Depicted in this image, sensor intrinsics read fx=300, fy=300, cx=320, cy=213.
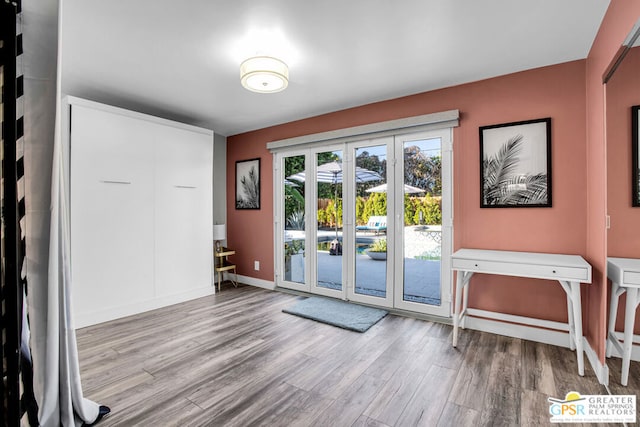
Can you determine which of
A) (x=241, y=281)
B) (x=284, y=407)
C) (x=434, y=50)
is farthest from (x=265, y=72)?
(x=241, y=281)

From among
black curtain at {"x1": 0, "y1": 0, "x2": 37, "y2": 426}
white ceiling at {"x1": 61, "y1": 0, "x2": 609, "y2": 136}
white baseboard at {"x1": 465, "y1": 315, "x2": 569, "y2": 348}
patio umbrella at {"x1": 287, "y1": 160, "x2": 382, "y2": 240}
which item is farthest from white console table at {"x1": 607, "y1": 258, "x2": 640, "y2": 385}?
black curtain at {"x1": 0, "y1": 0, "x2": 37, "y2": 426}

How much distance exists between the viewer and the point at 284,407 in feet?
6.09

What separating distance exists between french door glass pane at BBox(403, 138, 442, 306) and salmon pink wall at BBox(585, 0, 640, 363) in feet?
3.99

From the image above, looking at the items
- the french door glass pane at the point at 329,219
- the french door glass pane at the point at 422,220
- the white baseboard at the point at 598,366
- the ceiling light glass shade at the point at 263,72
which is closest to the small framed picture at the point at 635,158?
the white baseboard at the point at 598,366

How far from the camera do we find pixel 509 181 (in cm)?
285

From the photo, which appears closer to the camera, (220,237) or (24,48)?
(24,48)

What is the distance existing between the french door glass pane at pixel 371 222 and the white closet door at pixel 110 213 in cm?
258

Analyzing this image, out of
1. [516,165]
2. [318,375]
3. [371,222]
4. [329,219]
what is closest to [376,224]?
[371,222]

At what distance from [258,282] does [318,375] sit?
280 centimetres

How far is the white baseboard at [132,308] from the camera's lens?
3127 millimetres

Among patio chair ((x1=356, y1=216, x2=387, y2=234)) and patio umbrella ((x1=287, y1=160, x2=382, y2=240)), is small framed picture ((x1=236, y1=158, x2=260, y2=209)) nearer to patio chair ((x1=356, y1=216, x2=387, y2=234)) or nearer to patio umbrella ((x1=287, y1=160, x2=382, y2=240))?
patio umbrella ((x1=287, y1=160, x2=382, y2=240))

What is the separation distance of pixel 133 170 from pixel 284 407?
308 centimetres

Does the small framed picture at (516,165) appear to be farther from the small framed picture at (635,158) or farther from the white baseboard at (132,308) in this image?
the white baseboard at (132,308)

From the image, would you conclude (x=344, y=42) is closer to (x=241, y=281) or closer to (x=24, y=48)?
(x=24, y=48)
